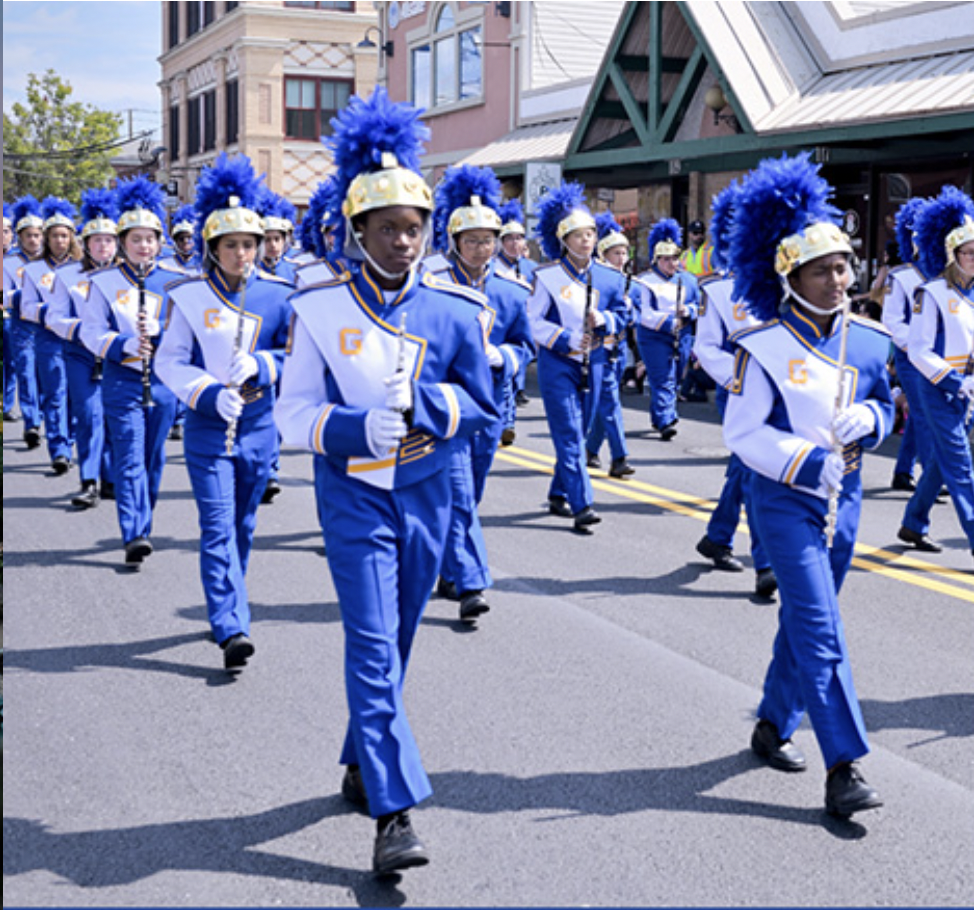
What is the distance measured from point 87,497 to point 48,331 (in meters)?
3.14

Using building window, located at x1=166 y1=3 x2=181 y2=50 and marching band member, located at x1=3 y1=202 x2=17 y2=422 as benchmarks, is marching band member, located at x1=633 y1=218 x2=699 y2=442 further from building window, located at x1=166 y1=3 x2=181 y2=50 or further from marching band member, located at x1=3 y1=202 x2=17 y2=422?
building window, located at x1=166 y1=3 x2=181 y2=50

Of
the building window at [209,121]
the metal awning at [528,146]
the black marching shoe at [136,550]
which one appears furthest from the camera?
the building window at [209,121]

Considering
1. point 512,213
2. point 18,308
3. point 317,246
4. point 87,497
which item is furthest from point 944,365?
point 18,308

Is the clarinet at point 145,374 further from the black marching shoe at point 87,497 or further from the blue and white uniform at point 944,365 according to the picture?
the blue and white uniform at point 944,365

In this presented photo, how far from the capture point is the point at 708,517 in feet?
33.6

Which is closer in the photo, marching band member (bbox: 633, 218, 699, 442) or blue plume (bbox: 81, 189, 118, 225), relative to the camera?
blue plume (bbox: 81, 189, 118, 225)

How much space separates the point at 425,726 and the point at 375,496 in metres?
1.50

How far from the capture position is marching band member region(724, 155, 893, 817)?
4648mm

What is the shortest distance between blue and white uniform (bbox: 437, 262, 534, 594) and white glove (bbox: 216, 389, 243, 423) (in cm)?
136

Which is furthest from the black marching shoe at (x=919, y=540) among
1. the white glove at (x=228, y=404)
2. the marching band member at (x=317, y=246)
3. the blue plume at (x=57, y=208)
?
the blue plume at (x=57, y=208)

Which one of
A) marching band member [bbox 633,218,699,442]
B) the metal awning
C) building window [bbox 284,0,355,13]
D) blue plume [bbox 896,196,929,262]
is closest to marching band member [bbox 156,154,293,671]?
blue plume [bbox 896,196,929,262]

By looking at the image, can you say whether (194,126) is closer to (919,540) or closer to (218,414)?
(919,540)

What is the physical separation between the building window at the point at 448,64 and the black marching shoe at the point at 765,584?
24654 mm

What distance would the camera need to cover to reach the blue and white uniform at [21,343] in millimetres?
14328
